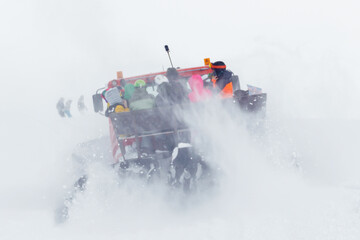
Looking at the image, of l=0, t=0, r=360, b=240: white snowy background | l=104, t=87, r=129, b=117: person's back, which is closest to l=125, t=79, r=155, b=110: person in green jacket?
l=104, t=87, r=129, b=117: person's back

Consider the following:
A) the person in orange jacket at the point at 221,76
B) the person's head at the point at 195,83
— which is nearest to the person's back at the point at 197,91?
the person's head at the point at 195,83

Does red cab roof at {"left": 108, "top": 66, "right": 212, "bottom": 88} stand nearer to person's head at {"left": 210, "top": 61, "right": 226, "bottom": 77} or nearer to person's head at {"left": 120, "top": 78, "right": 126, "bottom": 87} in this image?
person's head at {"left": 120, "top": 78, "right": 126, "bottom": 87}

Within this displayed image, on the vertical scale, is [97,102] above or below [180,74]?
below

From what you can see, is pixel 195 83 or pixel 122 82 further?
pixel 122 82

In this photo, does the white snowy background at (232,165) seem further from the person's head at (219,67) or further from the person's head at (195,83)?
the person's head at (219,67)

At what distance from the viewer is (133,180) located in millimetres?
5609

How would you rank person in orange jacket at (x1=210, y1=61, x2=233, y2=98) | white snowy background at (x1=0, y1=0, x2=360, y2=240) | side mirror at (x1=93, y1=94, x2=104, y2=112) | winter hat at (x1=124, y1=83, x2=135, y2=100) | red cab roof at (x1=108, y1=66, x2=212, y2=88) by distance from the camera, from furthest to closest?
red cab roof at (x1=108, y1=66, x2=212, y2=88) < side mirror at (x1=93, y1=94, x2=104, y2=112) < winter hat at (x1=124, y1=83, x2=135, y2=100) < person in orange jacket at (x1=210, y1=61, x2=233, y2=98) < white snowy background at (x1=0, y1=0, x2=360, y2=240)

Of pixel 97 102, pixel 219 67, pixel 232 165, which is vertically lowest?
pixel 232 165

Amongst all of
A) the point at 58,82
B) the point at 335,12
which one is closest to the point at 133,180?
the point at 58,82

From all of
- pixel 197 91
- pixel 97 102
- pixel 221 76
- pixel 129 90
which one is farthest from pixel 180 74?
pixel 197 91

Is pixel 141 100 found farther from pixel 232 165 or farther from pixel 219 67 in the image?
pixel 232 165

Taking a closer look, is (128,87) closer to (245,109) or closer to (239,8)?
(245,109)

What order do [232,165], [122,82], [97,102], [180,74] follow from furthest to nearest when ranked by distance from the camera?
1. [180,74]
2. [122,82]
3. [97,102]
4. [232,165]

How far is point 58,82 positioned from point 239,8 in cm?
3026
